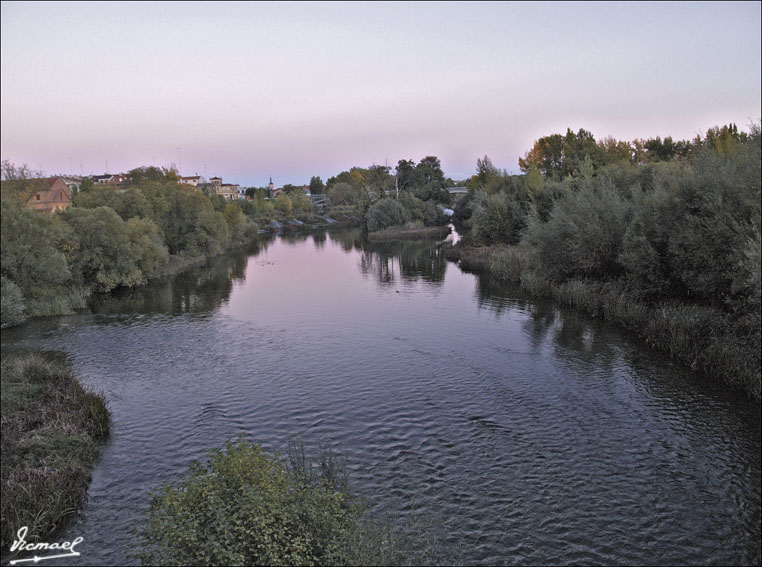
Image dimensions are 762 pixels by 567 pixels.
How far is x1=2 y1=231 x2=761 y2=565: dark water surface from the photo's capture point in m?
11.4

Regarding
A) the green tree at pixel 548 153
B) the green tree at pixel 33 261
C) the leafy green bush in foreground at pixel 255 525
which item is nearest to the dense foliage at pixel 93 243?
the green tree at pixel 33 261

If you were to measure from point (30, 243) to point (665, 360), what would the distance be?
35.2 meters

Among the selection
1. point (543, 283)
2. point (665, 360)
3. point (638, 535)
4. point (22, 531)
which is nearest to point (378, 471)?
point (638, 535)

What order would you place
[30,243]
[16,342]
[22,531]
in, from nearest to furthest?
[22,531]
[16,342]
[30,243]

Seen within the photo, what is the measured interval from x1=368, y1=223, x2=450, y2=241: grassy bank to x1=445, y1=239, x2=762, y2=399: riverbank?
47194mm

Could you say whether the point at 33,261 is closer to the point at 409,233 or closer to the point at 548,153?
the point at 409,233

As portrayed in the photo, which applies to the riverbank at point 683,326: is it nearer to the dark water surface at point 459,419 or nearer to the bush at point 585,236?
the dark water surface at point 459,419

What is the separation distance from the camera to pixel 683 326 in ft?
72.3

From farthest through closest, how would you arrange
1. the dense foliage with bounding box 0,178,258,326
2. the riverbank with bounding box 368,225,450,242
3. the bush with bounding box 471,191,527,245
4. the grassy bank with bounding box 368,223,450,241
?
1. the grassy bank with bounding box 368,223,450,241
2. the riverbank with bounding box 368,225,450,242
3. the bush with bounding box 471,191,527,245
4. the dense foliage with bounding box 0,178,258,326

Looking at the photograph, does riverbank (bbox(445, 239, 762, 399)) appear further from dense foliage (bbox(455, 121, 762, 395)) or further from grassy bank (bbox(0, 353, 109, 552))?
grassy bank (bbox(0, 353, 109, 552))

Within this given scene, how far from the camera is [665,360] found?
70.9 feet

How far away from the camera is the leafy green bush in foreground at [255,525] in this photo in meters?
8.80

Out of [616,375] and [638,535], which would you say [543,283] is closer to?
[616,375]

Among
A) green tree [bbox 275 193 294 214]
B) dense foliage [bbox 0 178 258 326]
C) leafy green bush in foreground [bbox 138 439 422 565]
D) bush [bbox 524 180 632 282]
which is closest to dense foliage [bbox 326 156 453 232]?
green tree [bbox 275 193 294 214]
